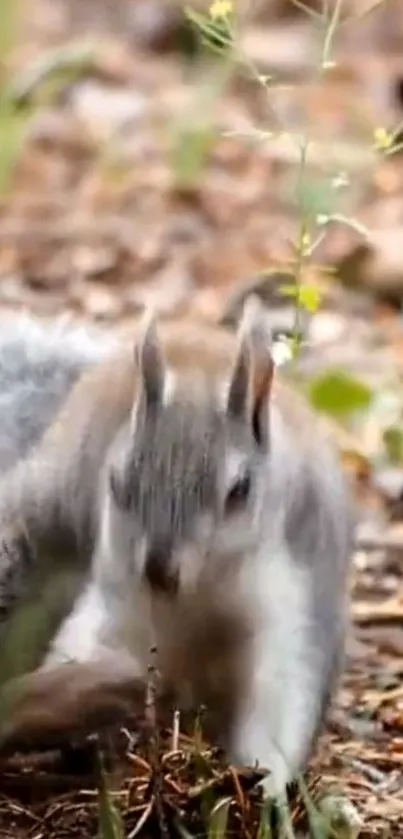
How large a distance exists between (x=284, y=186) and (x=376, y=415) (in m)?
1.60

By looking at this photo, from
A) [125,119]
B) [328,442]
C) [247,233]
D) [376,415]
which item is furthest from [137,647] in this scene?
[125,119]

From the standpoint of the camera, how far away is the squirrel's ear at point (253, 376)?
7.44ft

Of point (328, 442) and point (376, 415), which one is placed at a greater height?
point (328, 442)

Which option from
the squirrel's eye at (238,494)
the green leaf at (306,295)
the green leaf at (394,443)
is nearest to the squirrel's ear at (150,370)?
the squirrel's eye at (238,494)

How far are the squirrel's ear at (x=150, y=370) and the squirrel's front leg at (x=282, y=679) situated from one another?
23 centimetres

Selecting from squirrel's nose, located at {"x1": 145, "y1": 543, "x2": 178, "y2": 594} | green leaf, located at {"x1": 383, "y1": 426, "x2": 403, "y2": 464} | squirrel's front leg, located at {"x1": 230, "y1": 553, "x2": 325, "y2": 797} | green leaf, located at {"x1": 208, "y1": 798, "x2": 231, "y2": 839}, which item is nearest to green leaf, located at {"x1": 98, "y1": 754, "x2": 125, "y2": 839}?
green leaf, located at {"x1": 208, "y1": 798, "x2": 231, "y2": 839}

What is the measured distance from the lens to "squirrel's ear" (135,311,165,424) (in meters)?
2.27

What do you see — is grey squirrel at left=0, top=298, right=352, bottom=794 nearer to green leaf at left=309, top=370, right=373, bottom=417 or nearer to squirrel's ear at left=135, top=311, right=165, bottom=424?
squirrel's ear at left=135, top=311, right=165, bottom=424

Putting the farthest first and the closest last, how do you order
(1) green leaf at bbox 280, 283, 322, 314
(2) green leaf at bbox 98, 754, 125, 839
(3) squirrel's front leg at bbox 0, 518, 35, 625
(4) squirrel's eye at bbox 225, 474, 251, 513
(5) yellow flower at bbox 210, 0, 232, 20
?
(1) green leaf at bbox 280, 283, 322, 314 < (5) yellow flower at bbox 210, 0, 232, 20 < (3) squirrel's front leg at bbox 0, 518, 35, 625 < (4) squirrel's eye at bbox 225, 474, 251, 513 < (2) green leaf at bbox 98, 754, 125, 839

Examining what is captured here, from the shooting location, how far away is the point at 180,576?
216 cm

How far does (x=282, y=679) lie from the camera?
7.87 ft

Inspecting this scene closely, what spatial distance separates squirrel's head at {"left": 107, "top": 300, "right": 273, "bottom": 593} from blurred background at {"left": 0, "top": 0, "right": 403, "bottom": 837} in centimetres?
31

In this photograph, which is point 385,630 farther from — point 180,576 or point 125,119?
point 125,119

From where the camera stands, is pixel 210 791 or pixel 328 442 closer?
pixel 210 791
